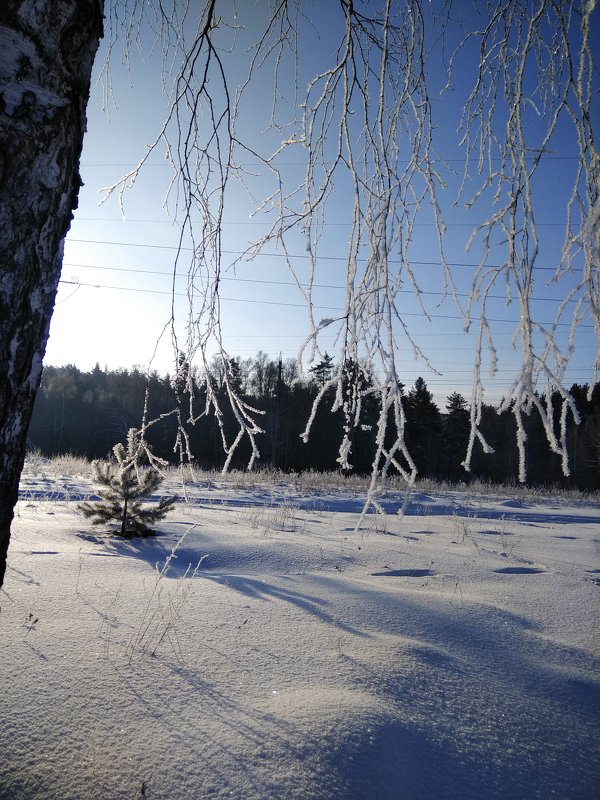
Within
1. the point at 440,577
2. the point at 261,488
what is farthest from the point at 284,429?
the point at 440,577

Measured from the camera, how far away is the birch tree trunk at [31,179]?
3.26ft

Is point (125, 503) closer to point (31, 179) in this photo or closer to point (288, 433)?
point (31, 179)

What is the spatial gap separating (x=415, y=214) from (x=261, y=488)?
11808mm

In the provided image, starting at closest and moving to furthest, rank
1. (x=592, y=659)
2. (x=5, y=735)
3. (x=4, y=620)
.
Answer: (x=5, y=735)
(x=4, y=620)
(x=592, y=659)

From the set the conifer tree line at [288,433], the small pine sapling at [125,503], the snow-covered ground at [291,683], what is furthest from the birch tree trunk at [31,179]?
the conifer tree line at [288,433]

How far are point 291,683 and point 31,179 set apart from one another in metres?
1.78

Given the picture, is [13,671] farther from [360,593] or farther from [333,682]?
[360,593]

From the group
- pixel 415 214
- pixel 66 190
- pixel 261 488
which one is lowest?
pixel 261 488

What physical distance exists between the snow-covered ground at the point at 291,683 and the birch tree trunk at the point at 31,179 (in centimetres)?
73

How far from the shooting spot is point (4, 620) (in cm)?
209

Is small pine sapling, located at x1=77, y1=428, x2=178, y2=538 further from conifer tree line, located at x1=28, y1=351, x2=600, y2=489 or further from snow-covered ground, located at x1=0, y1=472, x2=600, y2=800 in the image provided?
conifer tree line, located at x1=28, y1=351, x2=600, y2=489

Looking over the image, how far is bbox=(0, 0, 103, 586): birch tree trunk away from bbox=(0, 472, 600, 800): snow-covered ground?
2.38ft

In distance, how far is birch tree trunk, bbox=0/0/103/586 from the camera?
99cm

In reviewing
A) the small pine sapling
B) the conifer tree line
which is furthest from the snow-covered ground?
the conifer tree line
